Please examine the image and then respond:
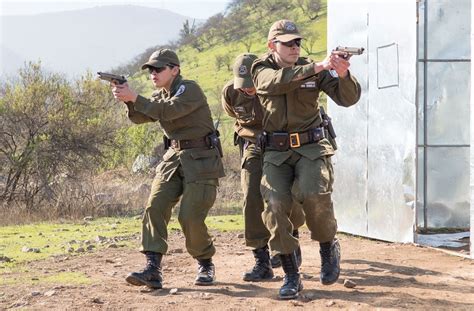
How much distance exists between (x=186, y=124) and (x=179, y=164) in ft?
1.02

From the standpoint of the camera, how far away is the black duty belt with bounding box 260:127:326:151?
6090mm

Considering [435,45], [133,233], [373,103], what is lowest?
[133,233]

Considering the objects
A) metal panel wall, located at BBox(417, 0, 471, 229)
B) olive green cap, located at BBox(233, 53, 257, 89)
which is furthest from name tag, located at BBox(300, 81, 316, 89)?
metal panel wall, located at BBox(417, 0, 471, 229)

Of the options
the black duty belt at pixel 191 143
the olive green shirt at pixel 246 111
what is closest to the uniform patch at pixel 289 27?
the olive green shirt at pixel 246 111

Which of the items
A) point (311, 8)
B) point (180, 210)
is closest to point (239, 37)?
point (311, 8)

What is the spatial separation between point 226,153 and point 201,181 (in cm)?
1820

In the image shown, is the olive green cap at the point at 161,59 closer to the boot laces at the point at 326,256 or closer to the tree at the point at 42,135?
the boot laces at the point at 326,256

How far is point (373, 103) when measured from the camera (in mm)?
9859

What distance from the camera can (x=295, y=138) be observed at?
609cm

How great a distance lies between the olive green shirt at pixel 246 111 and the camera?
22.6 ft

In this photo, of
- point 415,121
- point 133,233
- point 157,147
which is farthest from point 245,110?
point 157,147

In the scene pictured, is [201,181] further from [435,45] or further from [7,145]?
[7,145]

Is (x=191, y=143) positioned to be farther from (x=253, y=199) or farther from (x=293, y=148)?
(x=293, y=148)

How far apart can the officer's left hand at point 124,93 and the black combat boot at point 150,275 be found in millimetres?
1164
